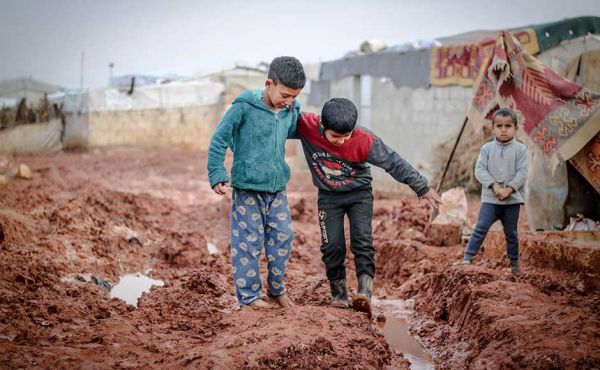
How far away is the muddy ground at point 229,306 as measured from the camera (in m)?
3.04

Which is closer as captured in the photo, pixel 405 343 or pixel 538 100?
pixel 405 343

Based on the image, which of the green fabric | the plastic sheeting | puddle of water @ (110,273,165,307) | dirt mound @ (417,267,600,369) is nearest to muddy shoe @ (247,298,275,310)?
dirt mound @ (417,267,600,369)

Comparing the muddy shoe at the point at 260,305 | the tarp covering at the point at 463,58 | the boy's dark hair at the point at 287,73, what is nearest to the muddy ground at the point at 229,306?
the muddy shoe at the point at 260,305

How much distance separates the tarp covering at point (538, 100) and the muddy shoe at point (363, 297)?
7.59ft

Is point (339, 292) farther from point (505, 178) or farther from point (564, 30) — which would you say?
point (564, 30)

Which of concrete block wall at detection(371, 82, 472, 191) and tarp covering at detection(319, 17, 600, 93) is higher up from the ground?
tarp covering at detection(319, 17, 600, 93)

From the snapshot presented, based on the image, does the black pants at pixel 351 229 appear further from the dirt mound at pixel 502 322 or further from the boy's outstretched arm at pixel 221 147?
the boy's outstretched arm at pixel 221 147

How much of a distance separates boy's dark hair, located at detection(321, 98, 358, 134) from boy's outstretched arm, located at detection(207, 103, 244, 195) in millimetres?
538

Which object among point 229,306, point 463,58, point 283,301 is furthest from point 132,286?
point 463,58

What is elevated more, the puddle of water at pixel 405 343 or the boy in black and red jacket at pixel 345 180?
the boy in black and red jacket at pixel 345 180

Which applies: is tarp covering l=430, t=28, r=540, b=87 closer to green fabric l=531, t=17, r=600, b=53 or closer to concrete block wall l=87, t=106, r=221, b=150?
green fabric l=531, t=17, r=600, b=53

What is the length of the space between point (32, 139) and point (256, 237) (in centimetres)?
1790

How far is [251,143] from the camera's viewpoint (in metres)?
3.87

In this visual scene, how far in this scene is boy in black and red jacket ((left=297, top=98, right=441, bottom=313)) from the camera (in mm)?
4078
